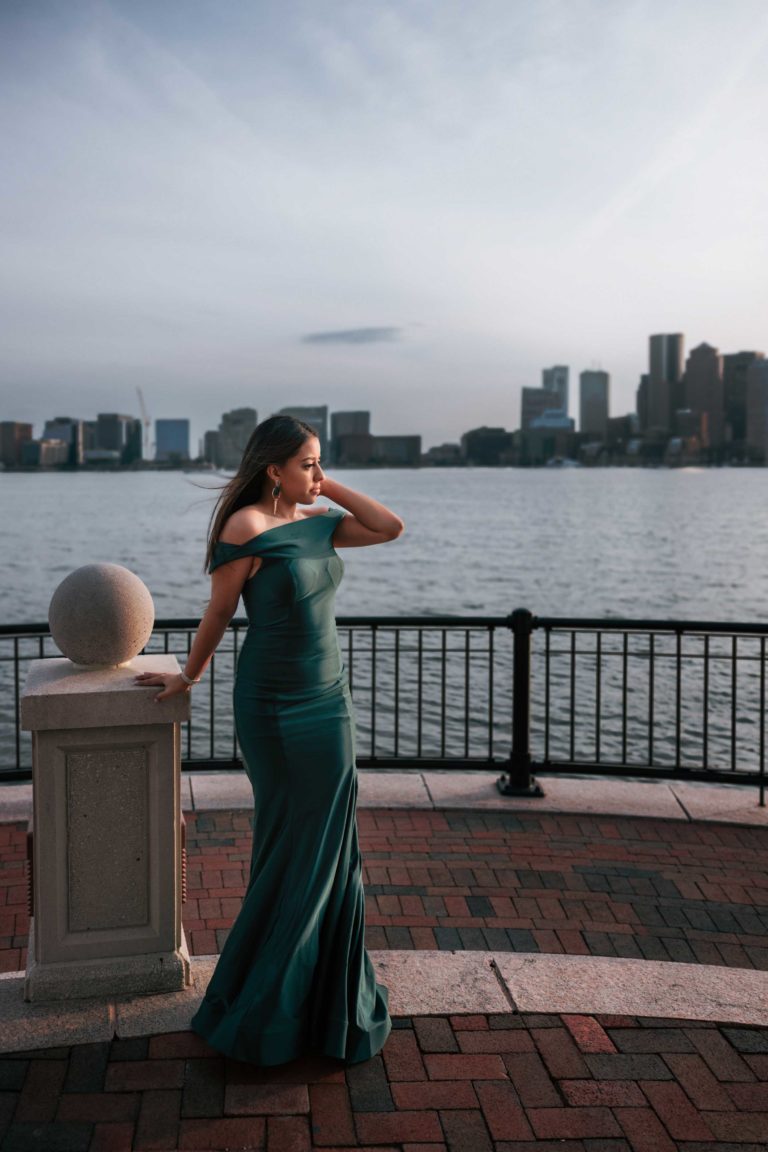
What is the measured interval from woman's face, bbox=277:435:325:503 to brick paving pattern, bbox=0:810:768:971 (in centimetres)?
218

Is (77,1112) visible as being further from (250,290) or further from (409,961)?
(250,290)

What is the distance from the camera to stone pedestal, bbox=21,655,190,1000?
3.75 metres

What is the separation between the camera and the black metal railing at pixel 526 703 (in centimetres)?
699

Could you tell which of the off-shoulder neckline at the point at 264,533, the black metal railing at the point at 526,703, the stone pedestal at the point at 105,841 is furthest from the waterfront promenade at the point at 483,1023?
the off-shoulder neckline at the point at 264,533

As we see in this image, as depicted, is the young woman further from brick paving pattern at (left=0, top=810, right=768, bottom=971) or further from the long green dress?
brick paving pattern at (left=0, top=810, right=768, bottom=971)

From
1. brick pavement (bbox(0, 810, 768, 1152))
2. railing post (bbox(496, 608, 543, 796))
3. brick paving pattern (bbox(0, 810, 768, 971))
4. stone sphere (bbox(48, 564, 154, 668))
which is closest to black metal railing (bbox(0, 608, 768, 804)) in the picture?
railing post (bbox(496, 608, 543, 796))

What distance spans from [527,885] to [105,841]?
237 centimetres

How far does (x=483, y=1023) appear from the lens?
3.77 metres

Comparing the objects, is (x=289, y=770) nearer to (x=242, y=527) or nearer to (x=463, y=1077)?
(x=242, y=527)

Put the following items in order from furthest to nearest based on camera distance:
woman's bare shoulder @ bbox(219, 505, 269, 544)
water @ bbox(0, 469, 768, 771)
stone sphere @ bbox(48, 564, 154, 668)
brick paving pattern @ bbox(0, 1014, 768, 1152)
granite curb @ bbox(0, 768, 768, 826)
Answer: water @ bbox(0, 469, 768, 771), granite curb @ bbox(0, 768, 768, 826), stone sphere @ bbox(48, 564, 154, 668), woman's bare shoulder @ bbox(219, 505, 269, 544), brick paving pattern @ bbox(0, 1014, 768, 1152)

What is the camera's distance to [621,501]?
114 metres

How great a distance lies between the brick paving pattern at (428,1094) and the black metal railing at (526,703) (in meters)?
3.24

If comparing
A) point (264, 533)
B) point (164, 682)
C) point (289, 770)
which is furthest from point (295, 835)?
point (264, 533)

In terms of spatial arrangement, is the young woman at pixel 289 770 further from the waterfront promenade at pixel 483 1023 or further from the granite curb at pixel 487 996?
the granite curb at pixel 487 996
